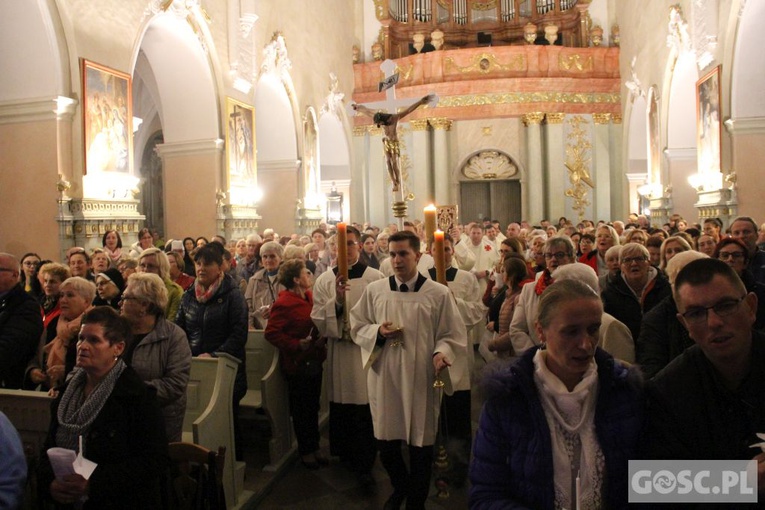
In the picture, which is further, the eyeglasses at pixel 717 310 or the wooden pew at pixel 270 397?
the wooden pew at pixel 270 397

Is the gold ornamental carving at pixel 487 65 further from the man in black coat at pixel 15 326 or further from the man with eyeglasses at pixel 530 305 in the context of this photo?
the man in black coat at pixel 15 326

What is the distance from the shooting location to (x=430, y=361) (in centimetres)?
411

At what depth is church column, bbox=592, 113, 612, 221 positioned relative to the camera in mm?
21109

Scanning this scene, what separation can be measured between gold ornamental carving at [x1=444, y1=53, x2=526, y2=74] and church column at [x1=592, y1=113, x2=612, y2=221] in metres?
2.98

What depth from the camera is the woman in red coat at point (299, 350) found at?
16.9ft

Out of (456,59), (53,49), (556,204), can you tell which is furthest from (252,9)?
(556,204)

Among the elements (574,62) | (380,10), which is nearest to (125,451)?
(574,62)

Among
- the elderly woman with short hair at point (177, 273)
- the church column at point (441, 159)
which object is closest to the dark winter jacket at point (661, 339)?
the elderly woman with short hair at point (177, 273)

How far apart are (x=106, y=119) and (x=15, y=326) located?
250 inches

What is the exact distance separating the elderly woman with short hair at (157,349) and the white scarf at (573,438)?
2216 mm

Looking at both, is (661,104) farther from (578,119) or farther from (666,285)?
(666,285)

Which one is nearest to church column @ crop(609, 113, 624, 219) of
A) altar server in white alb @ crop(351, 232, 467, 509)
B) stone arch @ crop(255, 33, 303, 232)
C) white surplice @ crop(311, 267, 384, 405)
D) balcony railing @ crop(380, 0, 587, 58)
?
balcony railing @ crop(380, 0, 587, 58)

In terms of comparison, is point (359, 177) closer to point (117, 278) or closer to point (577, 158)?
point (577, 158)

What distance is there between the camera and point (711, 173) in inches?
479
